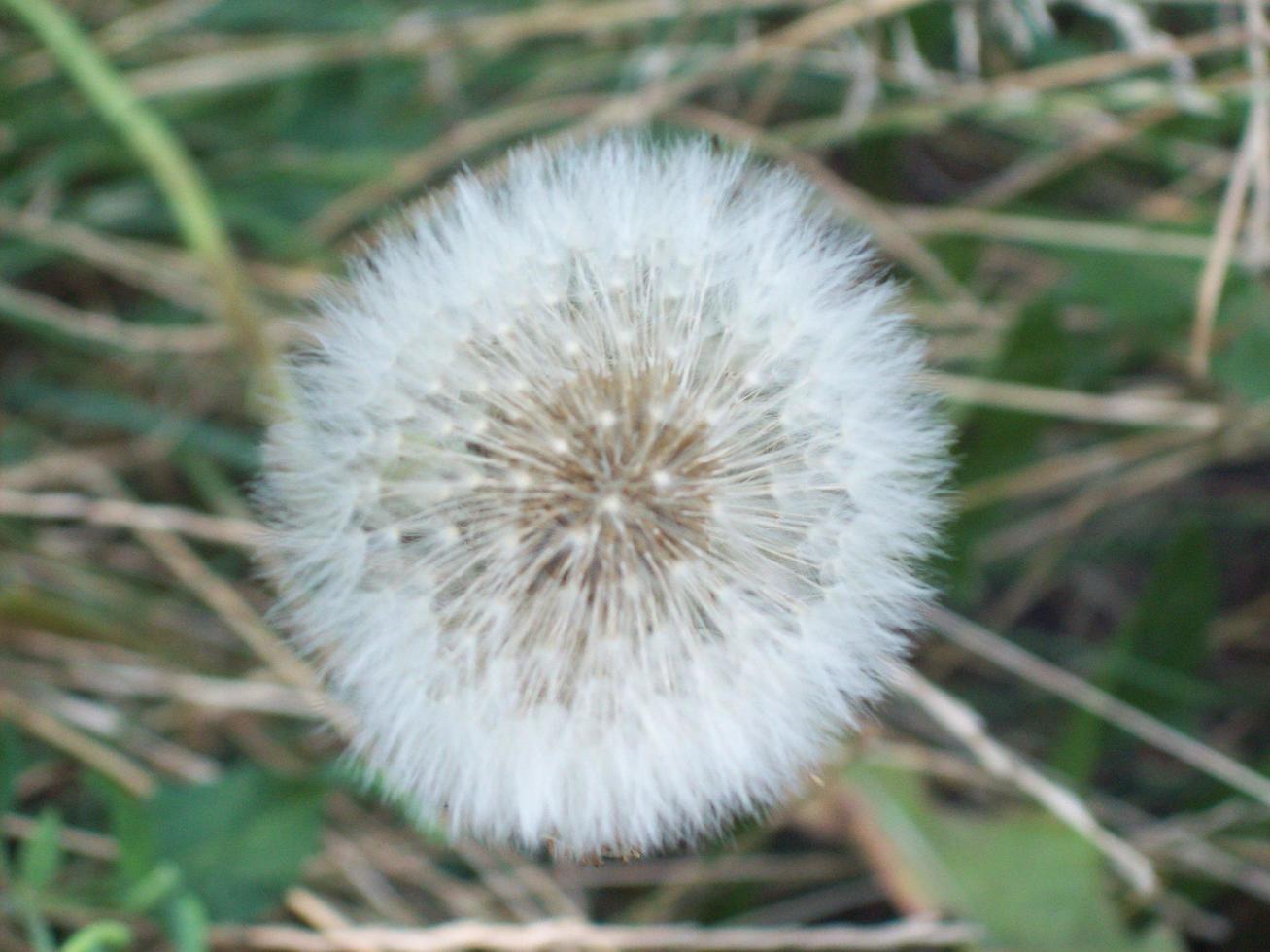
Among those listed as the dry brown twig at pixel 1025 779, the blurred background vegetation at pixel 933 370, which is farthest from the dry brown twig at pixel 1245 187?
the dry brown twig at pixel 1025 779

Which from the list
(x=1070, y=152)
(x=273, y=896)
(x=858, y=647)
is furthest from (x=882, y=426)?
(x=1070, y=152)

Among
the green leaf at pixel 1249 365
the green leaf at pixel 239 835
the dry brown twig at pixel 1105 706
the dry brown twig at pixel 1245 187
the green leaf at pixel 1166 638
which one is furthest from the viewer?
the green leaf at pixel 1166 638

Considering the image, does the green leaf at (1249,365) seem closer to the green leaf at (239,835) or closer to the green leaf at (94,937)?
the green leaf at (239,835)

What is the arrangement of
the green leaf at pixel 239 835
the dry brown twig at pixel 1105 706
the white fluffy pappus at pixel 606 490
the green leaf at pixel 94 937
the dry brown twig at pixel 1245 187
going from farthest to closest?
the dry brown twig at pixel 1245 187 < the dry brown twig at pixel 1105 706 < the green leaf at pixel 239 835 < the green leaf at pixel 94 937 < the white fluffy pappus at pixel 606 490

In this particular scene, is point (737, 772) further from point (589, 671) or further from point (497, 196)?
point (497, 196)

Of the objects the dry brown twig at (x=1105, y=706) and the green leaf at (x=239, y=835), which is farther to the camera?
the dry brown twig at (x=1105, y=706)

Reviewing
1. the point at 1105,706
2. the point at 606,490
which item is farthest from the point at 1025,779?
the point at 606,490

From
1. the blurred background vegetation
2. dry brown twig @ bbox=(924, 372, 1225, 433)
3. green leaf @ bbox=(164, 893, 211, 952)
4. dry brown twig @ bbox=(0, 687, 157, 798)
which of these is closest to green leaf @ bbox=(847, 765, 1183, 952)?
the blurred background vegetation

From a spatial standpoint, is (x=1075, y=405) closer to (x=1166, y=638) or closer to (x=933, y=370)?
(x=933, y=370)
